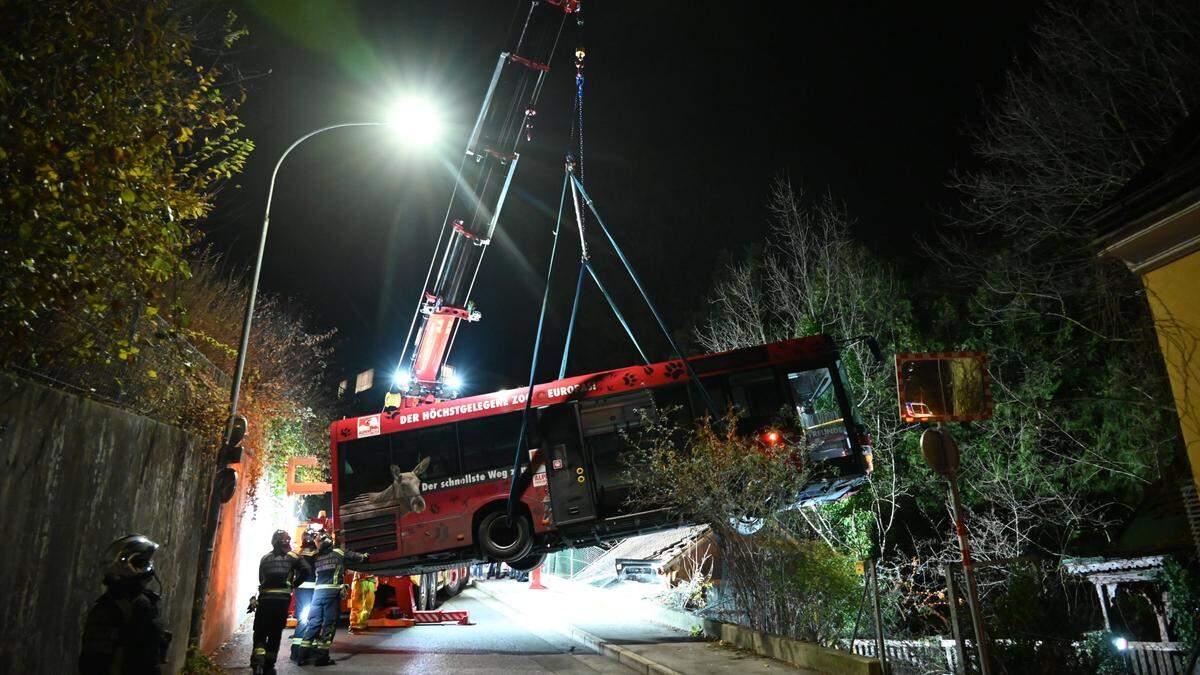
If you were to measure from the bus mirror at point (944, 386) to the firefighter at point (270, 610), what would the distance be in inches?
292

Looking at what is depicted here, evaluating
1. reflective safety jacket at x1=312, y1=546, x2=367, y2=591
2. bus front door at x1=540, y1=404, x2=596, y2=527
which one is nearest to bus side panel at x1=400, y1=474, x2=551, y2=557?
bus front door at x1=540, y1=404, x2=596, y2=527

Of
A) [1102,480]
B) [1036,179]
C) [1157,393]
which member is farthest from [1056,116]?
[1102,480]

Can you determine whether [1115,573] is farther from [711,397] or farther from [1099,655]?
[711,397]

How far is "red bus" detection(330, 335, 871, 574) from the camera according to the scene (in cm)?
1170

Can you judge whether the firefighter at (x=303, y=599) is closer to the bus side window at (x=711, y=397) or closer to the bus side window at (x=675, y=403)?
the bus side window at (x=675, y=403)

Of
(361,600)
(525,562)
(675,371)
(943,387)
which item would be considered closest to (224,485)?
(525,562)

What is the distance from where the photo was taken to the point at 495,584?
2756 cm

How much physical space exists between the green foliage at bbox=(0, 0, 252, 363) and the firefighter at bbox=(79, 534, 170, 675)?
1632 millimetres

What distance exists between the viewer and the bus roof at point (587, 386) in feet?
39.3

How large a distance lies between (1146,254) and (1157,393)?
8.85m

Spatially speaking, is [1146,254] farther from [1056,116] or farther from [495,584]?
[495,584]

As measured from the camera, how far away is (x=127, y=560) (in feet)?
13.8

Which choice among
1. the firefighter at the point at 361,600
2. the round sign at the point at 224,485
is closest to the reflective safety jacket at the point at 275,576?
the round sign at the point at 224,485

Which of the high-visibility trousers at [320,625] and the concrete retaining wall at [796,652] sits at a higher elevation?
the high-visibility trousers at [320,625]
